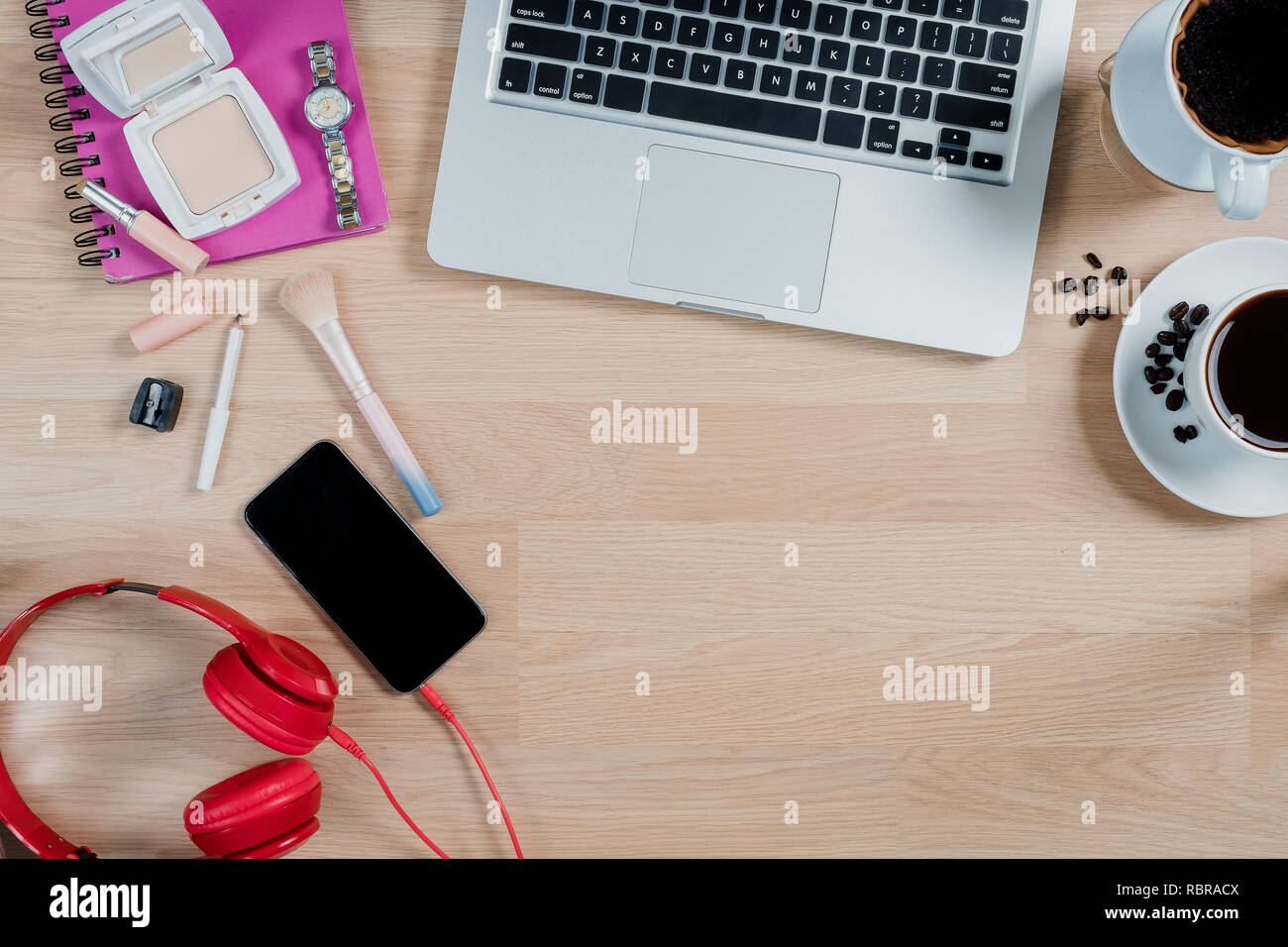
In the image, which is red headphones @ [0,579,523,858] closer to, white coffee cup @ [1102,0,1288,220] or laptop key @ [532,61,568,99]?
laptop key @ [532,61,568,99]

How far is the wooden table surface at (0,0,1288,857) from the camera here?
2.72ft

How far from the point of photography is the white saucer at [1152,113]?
72 centimetres

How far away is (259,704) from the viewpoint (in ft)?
2.33

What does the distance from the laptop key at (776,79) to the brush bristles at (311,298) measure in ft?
1.48

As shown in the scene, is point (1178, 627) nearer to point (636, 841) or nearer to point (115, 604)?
point (636, 841)

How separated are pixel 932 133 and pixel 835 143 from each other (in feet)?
0.29

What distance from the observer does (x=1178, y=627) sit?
83cm

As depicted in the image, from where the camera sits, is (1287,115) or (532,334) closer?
(1287,115)

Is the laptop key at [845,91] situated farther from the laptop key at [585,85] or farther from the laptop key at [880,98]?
the laptop key at [585,85]

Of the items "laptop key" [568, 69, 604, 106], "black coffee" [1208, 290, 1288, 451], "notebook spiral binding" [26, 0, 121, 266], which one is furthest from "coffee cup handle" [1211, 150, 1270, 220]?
"notebook spiral binding" [26, 0, 121, 266]

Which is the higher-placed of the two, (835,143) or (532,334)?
(835,143)

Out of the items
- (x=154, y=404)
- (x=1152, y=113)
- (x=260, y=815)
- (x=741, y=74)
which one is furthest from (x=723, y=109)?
(x=260, y=815)

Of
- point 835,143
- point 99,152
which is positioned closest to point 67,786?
point 99,152

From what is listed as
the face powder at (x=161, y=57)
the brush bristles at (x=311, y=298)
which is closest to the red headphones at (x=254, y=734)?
the brush bristles at (x=311, y=298)
